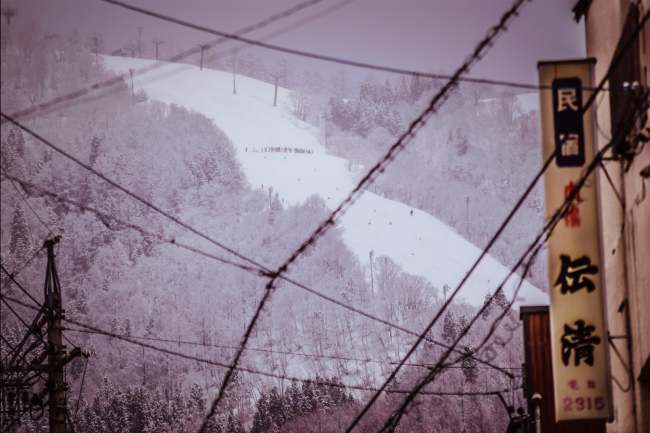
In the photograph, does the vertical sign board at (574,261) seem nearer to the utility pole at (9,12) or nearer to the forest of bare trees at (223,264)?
the forest of bare trees at (223,264)

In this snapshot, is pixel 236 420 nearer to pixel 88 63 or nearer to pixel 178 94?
pixel 178 94

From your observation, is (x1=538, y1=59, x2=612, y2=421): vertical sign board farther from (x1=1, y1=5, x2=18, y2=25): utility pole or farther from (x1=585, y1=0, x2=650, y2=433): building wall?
(x1=1, y1=5, x2=18, y2=25): utility pole

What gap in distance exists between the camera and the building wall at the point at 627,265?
9008 mm

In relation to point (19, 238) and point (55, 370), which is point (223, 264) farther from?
point (55, 370)

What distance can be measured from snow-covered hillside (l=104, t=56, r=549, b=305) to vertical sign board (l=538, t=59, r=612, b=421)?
145 ft

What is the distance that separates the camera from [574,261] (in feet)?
29.6

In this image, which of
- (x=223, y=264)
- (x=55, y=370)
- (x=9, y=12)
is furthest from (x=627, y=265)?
(x=9, y=12)

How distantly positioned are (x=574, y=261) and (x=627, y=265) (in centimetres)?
130

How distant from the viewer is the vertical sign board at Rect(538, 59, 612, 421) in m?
8.83

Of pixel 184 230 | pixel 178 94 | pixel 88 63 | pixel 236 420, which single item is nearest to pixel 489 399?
pixel 236 420

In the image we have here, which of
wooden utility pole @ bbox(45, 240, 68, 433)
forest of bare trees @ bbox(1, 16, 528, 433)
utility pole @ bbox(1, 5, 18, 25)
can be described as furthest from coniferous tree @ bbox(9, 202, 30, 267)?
wooden utility pole @ bbox(45, 240, 68, 433)

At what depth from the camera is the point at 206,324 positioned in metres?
60.2

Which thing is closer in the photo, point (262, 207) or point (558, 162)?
point (558, 162)

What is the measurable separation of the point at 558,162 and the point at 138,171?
67.9 metres
